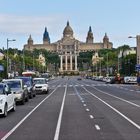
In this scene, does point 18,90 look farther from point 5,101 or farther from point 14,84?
point 5,101

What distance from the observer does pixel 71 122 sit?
21469 mm

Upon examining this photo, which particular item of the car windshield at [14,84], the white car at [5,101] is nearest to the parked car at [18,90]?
the car windshield at [14,84]

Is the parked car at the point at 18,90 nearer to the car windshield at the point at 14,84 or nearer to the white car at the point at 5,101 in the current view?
the car windshield at the point at 14,84

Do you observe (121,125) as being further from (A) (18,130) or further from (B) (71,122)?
(A) (18,130)

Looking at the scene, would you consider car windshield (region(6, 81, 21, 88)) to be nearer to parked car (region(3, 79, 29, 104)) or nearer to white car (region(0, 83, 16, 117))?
parked car (region(3, 79, 29, 104))

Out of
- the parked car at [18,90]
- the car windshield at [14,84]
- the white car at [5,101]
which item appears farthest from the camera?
the car windshield at [14,84]

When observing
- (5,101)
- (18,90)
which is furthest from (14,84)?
(5,101)

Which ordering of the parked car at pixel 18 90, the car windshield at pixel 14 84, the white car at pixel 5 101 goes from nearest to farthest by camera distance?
1. the white car at pixel 5 101
2. the parked car at pixel 18 90
3. the car windshield at pixel 14 84

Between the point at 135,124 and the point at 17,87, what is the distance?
16.5 m

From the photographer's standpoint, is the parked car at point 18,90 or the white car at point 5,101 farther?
the parked car at point 18,90

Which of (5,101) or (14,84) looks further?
(14,84)

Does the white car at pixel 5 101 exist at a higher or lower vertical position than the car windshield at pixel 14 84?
lower

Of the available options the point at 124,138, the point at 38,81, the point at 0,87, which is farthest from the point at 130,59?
the point at 124,138

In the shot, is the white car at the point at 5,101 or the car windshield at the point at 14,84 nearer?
the white car at the point at 5,101
